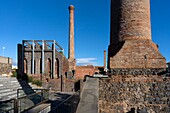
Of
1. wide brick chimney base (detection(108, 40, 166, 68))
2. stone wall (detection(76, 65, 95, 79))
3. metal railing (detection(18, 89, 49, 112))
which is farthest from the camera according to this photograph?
stone wall (detection(76, 65, 95, 79))

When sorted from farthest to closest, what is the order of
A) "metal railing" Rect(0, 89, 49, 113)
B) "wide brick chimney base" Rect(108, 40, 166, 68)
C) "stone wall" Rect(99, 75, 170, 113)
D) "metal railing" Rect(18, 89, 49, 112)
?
"wide brick chimney base" Rect(108, 40, 166, 68)
"stone wall" Rect(99, 75, 170, 113)
"metal railing" Rect(18, 89, 49, 112)
"metal railing" Rect(0, 89, 49, 113)

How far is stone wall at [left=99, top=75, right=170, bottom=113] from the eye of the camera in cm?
596

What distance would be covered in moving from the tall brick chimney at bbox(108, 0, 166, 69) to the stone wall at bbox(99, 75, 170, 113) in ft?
2.17

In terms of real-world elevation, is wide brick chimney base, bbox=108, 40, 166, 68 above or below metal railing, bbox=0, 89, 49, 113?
above

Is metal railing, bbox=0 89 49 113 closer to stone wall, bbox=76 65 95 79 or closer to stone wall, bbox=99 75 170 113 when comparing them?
stone wall, bbox=99 75 170 113

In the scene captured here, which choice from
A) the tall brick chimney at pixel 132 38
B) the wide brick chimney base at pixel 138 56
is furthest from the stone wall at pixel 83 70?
the wide brick chimney base at pixel 138 56

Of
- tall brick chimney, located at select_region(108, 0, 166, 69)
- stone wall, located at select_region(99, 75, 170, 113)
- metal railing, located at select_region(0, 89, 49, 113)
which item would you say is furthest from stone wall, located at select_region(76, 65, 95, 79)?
stone wall, located at select_region(99, 75, 170, 113)

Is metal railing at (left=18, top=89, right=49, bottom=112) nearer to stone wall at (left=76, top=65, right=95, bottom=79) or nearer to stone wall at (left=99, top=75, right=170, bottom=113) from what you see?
stone wall at (left=99, top=75, right=170, bottom=113)

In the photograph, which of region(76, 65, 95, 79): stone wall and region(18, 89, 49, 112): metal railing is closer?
region(18, 89, 49, 112): metal railing

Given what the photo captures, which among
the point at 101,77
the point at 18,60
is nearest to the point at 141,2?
the point at 101,77

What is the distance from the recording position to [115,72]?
6.51m

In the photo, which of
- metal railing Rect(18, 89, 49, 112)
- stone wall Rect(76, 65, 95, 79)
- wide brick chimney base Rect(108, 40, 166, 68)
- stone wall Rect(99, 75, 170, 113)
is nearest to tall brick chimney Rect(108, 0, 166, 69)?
wide brick chimney base Rect(108, 40, 166, 68)

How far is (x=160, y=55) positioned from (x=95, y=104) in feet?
14.2

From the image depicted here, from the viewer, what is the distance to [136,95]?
19.9ft
